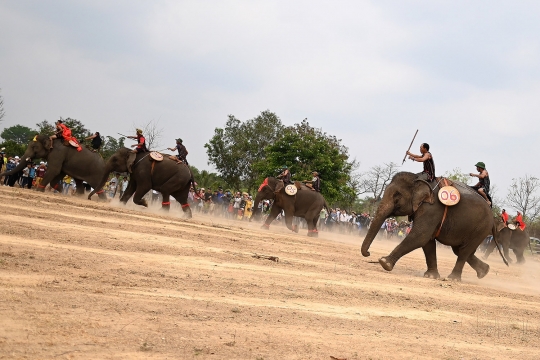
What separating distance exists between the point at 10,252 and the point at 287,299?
3.58 meters

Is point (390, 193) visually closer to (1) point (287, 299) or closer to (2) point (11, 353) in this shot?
(1) point (287, 299)

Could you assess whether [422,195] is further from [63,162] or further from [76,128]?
[76,128]

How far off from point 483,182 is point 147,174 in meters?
11.4

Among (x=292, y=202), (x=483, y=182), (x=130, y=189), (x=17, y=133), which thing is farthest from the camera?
(x=17, y=133)

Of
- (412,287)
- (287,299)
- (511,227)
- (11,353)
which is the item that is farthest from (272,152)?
(11,353)

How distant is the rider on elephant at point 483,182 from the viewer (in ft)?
54.7

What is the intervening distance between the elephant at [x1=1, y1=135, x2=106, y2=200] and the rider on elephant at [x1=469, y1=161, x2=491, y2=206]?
13947 mm

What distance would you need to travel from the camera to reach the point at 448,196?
1488 cm

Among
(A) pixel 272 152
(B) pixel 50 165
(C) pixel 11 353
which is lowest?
(C) pixel 11 353

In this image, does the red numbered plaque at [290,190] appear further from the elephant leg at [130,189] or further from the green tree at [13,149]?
the green tree at [13,149]

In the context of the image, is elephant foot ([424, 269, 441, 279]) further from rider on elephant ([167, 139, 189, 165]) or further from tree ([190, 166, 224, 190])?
tree ([190, 166, 224, 190])

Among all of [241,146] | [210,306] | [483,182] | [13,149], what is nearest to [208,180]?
[241,146]

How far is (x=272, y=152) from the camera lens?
5388cm

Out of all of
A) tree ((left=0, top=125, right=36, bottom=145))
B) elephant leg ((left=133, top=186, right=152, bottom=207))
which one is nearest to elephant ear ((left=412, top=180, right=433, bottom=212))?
elephant leg ((left=133, top=186, right=152, bottom=207))
